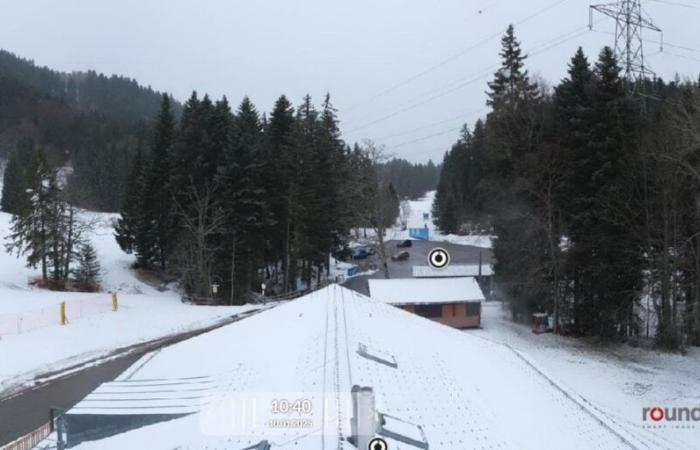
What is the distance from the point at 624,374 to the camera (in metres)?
24.4

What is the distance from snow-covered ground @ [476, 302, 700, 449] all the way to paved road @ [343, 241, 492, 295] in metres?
16.7

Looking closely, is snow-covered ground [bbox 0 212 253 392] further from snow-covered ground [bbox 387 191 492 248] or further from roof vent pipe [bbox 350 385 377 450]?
snow-covered ground [bbox 387 191 492 248]

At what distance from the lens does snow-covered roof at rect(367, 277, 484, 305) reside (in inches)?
1382

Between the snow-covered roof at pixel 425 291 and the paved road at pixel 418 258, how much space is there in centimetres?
656

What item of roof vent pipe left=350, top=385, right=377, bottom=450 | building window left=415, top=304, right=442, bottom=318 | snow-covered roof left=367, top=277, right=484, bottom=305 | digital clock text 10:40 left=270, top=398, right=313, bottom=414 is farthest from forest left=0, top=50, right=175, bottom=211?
roof vent pipe left=350, top=385, right=377, bottom=450

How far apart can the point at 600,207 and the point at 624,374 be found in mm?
9216

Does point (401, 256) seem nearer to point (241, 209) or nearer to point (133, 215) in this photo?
point (241, 209)

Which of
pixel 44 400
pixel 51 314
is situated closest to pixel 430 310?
pixel 51 314

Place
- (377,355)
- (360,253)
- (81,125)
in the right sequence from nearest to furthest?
(377,355)
(360,253)
(81,125)

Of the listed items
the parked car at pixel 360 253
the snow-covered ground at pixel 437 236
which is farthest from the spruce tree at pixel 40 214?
the snow-covered ground at pixel 437 236

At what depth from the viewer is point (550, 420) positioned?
9.38m

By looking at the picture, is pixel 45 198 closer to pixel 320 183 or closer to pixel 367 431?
pixel 320 183

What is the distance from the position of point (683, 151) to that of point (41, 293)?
34.5 metres
